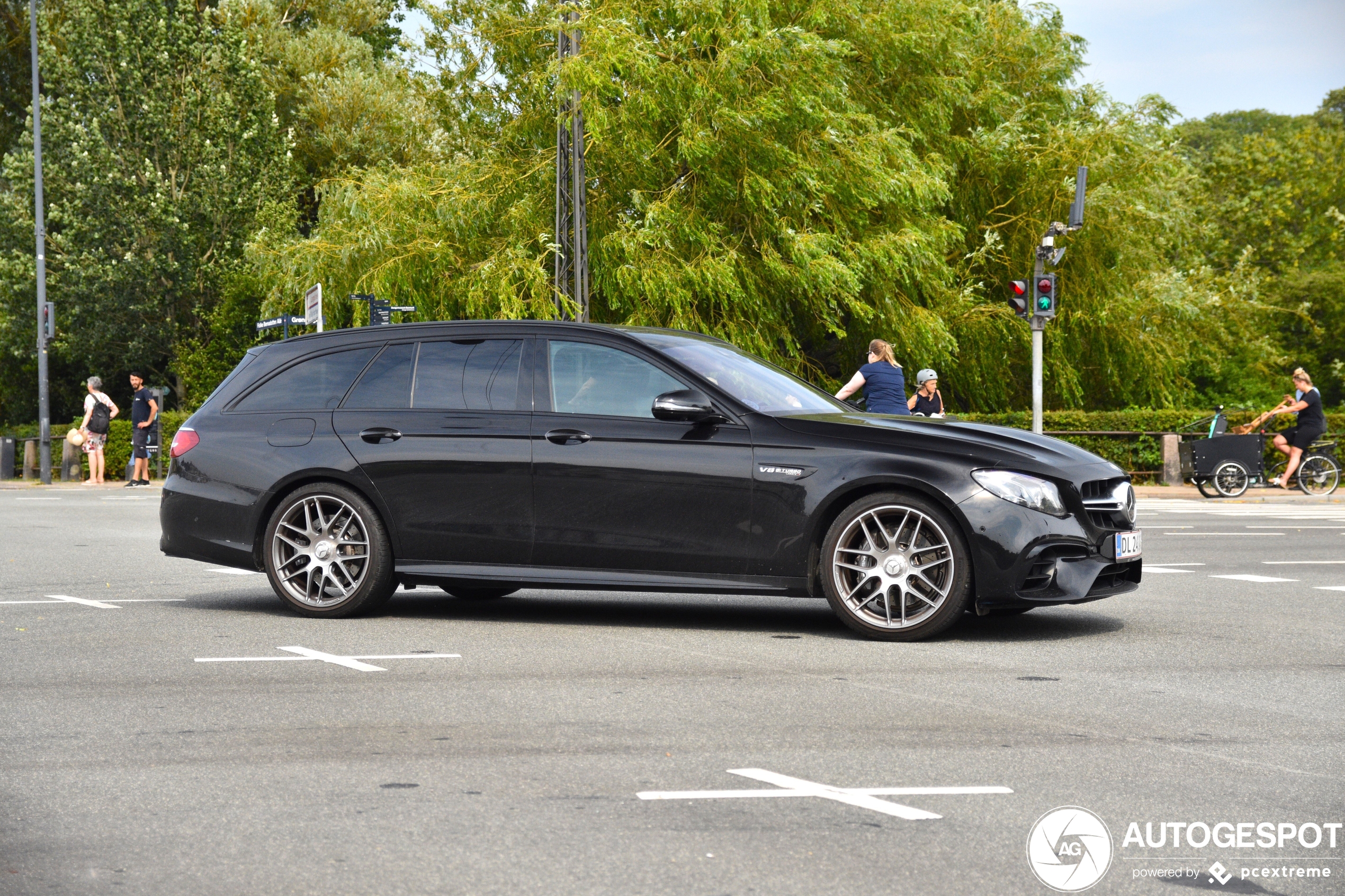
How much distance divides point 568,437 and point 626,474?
1.40 ft

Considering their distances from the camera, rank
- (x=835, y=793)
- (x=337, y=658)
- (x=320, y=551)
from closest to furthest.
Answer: (x=835, y=793) < (x=337, y=658) < (x=320, y=551)

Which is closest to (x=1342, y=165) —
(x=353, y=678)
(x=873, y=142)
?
(x=873, y=142)

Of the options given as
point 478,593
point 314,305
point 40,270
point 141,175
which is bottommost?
point 478,593

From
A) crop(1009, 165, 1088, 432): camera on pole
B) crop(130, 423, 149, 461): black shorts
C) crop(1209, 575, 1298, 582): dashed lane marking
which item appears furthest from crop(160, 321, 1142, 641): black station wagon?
crop(130, 423, 149, 461): black shorts

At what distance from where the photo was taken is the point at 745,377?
28.9ft

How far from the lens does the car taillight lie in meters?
9.55

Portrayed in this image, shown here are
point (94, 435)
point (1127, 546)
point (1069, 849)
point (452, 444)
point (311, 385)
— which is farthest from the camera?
point (94, 435)

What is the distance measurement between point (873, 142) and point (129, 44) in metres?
20.2

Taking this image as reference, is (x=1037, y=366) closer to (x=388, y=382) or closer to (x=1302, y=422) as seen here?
(x=1302, y=422)

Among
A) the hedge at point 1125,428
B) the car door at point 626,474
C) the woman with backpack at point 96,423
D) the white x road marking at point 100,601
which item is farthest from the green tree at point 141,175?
the car door at point 626,474

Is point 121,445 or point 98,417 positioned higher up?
point 98,417

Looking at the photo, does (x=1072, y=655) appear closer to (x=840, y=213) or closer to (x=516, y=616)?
(x=516, y=616)

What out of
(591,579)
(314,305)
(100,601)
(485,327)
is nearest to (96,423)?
(314,305)

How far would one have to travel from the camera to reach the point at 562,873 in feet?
12.9
